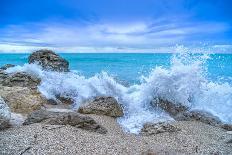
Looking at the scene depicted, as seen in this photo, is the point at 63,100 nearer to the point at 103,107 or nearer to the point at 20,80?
the point at 20,80

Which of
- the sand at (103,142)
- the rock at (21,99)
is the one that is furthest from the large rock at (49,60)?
the sand at (103,142)

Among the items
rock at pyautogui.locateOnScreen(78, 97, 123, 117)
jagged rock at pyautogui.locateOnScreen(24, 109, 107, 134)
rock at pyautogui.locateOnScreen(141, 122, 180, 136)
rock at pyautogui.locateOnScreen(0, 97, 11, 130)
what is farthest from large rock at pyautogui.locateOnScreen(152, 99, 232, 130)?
rock at pyautogui.locateOnScreen(0, 97, 11, 130)

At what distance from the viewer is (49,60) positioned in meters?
14.6

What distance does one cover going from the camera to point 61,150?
5.78 m

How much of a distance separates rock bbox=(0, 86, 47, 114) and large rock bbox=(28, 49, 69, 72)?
451 cm

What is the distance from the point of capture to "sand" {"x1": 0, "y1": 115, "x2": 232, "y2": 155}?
228 inches

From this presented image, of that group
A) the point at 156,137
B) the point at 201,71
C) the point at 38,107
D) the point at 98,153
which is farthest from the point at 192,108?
the point at 98,153

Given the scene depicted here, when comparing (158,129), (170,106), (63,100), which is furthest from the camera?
(63,100)

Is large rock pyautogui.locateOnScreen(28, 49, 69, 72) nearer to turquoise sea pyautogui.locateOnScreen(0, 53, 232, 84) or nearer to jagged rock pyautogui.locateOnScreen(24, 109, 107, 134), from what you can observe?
turquoise sea pyautogui.locateOnScreen(0, 53, 232, 84)

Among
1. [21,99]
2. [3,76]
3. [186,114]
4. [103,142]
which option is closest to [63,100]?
[3,76]

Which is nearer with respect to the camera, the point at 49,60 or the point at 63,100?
the point at 63,100

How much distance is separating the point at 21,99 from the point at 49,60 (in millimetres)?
5565

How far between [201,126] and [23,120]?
4.05 metres

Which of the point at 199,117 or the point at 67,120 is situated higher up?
the point at 67,120
